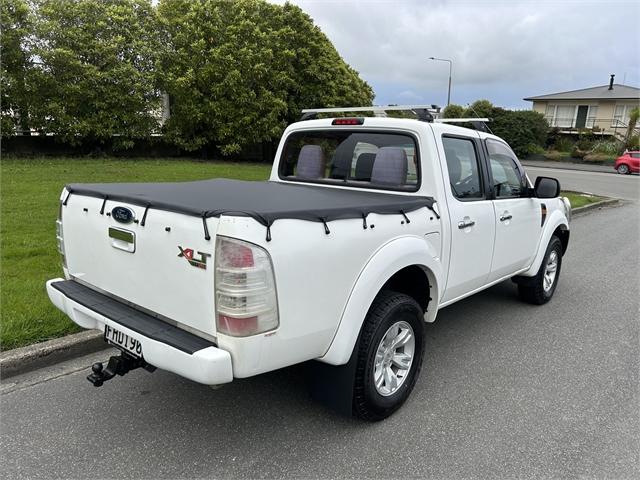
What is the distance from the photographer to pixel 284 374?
3564 mm

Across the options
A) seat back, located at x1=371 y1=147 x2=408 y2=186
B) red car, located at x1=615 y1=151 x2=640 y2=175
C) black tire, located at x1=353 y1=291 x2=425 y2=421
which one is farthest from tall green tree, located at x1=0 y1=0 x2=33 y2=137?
red car, located at x1=615 y1=151 x2=640 y2=175

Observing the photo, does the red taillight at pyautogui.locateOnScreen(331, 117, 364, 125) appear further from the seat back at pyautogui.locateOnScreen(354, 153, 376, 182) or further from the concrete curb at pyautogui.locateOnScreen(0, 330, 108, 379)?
the concrete curb at pyautogui.locateOnScreen(0, 330, 108, 379)

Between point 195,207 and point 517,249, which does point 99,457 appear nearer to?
point 195,207

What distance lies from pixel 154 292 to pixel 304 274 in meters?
0.84

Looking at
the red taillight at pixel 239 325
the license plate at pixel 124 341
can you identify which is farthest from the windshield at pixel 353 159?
the license plate at pixel 124 341

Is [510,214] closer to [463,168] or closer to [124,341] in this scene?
[463,168]

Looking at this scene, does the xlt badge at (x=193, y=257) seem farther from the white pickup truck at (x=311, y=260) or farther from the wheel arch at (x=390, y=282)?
the wheel arch at (x=390, y=282)

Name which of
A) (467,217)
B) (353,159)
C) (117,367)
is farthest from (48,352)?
(467,217)

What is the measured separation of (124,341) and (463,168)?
9.12ft

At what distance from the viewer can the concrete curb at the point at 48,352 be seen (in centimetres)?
340

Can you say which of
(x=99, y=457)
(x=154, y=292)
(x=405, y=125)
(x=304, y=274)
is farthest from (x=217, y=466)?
(x=405, y=125)

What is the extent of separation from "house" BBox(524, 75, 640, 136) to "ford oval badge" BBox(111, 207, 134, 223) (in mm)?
47966

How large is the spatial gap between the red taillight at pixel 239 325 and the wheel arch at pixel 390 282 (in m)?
0.55

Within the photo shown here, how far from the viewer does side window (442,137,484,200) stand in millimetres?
3639
